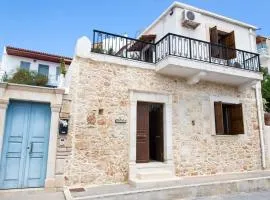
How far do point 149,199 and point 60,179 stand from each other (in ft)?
7.98

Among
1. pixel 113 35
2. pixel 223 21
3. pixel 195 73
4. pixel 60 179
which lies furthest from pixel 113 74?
pixel 223 21

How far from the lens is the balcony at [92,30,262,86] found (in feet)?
22.9

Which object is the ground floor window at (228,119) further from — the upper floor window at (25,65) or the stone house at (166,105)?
the upper floor window at (25,65)

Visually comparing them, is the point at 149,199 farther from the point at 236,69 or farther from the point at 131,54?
the point at 236,69

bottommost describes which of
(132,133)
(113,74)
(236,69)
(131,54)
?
(132,133)

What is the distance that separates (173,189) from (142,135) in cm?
202

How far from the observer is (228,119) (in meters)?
8.67

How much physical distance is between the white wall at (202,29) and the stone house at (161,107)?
0.16 ft

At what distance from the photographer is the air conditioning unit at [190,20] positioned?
26.8 feet

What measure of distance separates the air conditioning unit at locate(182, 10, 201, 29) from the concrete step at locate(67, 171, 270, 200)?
581 centimetres

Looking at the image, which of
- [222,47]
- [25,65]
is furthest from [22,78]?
[222,47]

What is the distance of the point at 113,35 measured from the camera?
274 inches

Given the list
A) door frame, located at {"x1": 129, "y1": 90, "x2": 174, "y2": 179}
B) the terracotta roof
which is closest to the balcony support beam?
door frame, located at {"x1": 129, "y1": 90, "x2": 174, "y2": 179}

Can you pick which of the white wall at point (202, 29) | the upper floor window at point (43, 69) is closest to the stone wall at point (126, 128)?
the white wall at point (202, 29)
